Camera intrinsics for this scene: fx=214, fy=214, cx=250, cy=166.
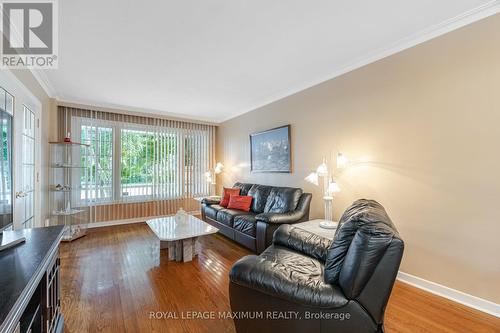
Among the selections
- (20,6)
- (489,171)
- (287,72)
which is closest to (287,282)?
(489,171)

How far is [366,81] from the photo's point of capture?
2641 mm

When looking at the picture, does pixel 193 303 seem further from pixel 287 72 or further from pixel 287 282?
pixel 287 72

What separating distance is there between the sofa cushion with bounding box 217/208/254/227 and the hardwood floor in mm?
462

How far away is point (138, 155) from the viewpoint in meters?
4.81

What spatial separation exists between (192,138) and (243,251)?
3357 mm

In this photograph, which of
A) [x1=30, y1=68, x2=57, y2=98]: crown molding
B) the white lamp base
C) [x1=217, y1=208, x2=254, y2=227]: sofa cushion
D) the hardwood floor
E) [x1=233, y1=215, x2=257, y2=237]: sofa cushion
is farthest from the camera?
[x1=217, y1=208, x2=254, y2=227]: sofa cushion

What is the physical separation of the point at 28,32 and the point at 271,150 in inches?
134

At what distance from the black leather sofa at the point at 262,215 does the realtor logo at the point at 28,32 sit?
9.80 feet

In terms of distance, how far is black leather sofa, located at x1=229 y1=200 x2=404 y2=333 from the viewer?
1.16 metres

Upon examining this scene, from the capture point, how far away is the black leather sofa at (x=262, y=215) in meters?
2.88

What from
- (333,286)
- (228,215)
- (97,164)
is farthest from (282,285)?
(97,164)

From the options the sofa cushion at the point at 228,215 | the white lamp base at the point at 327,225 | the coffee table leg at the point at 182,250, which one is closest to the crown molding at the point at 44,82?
the coffee table leg at the point at 182,250

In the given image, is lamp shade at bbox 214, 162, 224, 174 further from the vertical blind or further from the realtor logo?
the realtor logo

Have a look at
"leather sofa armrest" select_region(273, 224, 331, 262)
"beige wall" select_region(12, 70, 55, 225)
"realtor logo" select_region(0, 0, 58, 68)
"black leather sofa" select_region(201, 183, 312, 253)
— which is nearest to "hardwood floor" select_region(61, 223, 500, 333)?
"black leather sofa" select_region(201, 183, 312, 253)
